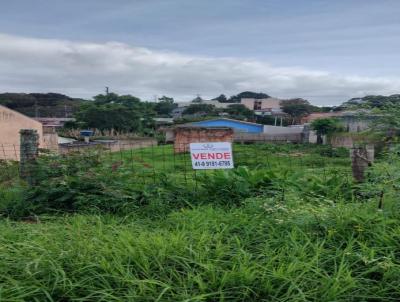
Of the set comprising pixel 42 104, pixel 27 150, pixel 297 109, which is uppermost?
pixel 42 104

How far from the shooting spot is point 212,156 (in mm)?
4723

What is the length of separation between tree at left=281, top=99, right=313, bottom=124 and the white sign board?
143ft

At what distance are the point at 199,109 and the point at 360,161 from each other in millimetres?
49320

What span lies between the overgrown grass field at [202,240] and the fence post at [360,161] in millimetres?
188

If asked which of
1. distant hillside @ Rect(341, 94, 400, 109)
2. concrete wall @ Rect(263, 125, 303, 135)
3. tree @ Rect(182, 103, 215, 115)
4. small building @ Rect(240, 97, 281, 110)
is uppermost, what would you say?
small building @ Rect(240, 97, 281, 110)

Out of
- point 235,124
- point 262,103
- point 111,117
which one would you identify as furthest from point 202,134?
point 262,103

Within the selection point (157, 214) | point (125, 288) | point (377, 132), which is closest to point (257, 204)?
point (157, 214)

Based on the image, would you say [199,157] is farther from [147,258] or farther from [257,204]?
[147,258]

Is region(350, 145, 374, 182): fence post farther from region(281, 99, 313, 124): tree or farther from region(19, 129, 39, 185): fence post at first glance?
region(281, 99, 313, 124): tree

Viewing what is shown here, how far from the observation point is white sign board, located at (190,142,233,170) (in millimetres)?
4688

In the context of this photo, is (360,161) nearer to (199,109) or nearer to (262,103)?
(199,109)

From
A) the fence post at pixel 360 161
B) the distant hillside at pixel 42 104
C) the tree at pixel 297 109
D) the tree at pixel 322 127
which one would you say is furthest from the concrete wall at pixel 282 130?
the fence post at pixel 360 161

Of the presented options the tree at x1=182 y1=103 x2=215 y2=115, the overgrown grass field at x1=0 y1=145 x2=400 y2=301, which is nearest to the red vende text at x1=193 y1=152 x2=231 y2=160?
the overgrown grass field at x1=0 y1=145 x2=400 y2=301

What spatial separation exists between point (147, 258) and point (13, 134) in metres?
19.3
